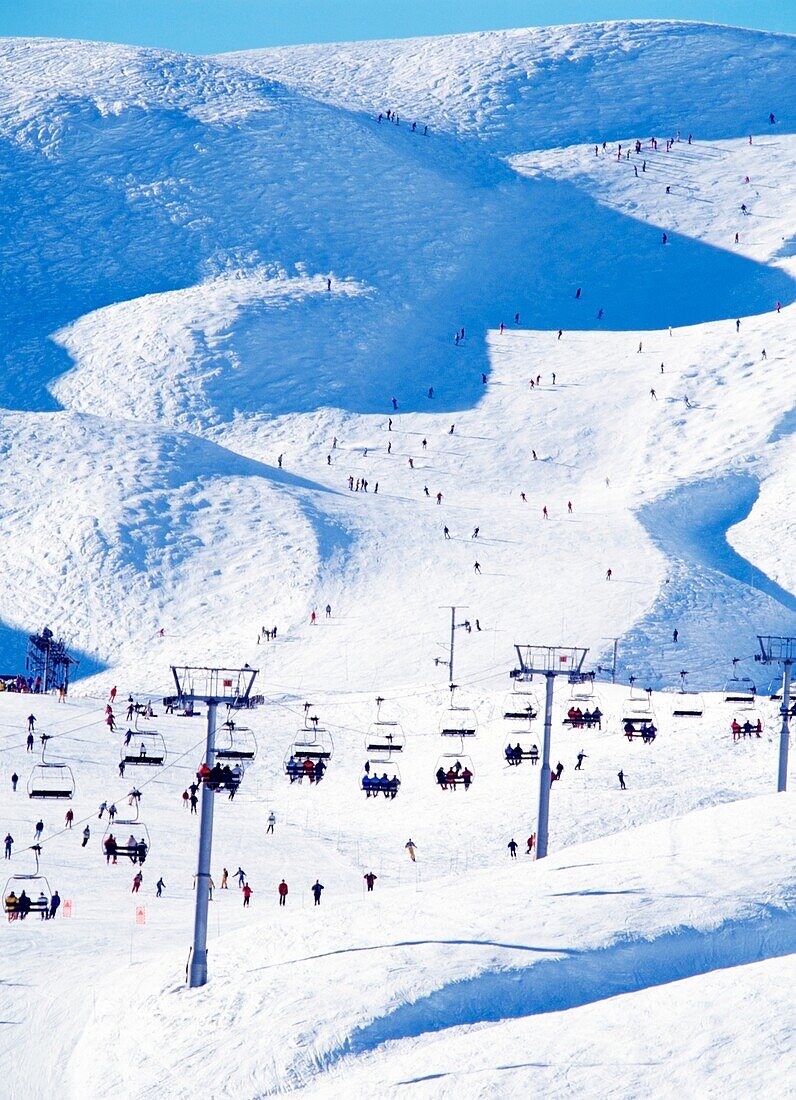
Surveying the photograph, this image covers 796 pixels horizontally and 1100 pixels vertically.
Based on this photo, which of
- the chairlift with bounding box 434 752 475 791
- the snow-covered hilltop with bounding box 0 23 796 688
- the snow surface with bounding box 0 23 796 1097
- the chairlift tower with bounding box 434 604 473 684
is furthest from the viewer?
the snow-covered hilltop with bounding box 0 23 796 688

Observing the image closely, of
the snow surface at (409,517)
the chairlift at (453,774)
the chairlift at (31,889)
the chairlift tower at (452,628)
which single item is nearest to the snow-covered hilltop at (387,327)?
the snow surface at (409,517)

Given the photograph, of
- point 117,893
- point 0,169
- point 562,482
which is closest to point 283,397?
point 562,482

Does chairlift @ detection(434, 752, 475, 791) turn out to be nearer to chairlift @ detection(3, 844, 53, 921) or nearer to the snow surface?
the snow surface

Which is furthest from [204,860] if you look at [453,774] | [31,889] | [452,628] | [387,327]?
[387,327]

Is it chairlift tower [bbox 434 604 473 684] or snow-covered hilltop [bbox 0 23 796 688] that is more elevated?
snow-covered hilltop [bbox 0 23 796 688]

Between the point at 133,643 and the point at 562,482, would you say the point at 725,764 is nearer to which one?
the point at 133,643

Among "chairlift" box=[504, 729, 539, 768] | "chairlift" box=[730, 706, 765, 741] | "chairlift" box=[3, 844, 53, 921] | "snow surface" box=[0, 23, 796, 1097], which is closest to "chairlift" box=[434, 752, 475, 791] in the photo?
"snow surface" box=[0, 23, 796, 1097]

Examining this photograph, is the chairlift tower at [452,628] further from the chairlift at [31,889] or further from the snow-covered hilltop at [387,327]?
the chairlift at [31,889]

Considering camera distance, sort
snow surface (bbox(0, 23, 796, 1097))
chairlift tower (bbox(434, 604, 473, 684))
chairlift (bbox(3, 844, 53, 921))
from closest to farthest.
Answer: snow surface (bbox(0, 23, 796, 1097)), chairlift (bbox(3, 844, 53, 921)), chairlift tower (bbox(434, 604, 473, 684))
